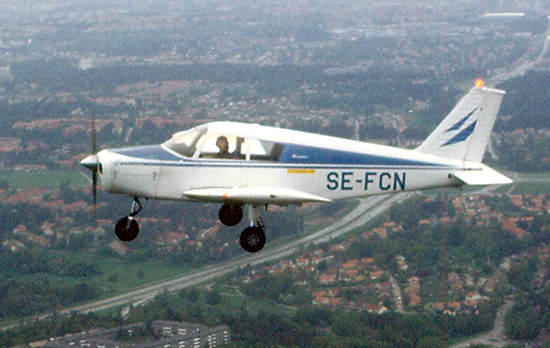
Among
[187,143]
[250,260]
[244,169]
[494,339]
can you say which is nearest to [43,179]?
[250,260]

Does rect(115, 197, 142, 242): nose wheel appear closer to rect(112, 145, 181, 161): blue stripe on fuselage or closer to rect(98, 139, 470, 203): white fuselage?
rect(98, 139, 470, 203): white fuselage

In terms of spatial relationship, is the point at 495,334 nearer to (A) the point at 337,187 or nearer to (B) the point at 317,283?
(B) the point at 317,283

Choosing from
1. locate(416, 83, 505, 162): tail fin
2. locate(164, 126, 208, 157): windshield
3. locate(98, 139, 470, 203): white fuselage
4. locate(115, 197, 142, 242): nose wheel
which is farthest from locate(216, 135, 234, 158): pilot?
locate(416, 83, 505, 162): tail fin

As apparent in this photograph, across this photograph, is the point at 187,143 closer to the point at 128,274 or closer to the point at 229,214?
the point at 229,214

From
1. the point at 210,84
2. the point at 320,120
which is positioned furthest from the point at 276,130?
the point at 210,84

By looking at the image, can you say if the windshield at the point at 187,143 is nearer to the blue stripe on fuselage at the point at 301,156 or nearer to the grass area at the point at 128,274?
the blue stripe on fuselage at the point at 301,156

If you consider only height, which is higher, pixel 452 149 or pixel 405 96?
pixel 452 149

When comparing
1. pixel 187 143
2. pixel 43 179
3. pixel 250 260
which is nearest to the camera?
pixel 187 143
